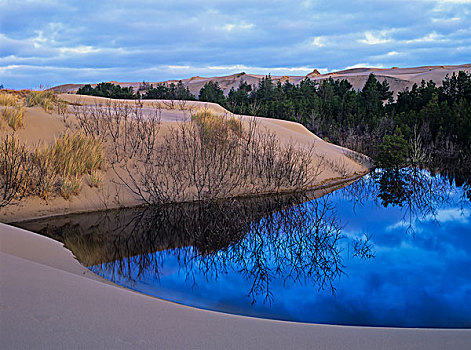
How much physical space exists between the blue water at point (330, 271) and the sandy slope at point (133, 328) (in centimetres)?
116

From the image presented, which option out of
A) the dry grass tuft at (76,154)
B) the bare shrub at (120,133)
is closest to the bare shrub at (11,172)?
the dry grass tuft at (76,154)

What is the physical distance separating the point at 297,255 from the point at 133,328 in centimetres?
369

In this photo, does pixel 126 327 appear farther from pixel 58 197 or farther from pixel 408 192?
pixel 408 192

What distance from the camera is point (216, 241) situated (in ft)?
21.9

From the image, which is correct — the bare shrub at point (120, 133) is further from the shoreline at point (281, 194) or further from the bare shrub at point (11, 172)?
the bare shrub at point (11, 172)

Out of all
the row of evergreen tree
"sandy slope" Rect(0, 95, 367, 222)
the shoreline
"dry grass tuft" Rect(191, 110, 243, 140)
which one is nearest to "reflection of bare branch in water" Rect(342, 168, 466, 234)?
the shoreline

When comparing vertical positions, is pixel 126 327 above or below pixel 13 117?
below

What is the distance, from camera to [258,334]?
287 centimetres

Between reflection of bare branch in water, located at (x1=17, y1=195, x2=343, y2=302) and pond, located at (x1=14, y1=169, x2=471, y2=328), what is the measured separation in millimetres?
18

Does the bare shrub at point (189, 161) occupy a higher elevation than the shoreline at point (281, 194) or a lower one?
higher

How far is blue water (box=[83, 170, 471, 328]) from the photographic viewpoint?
4426mm

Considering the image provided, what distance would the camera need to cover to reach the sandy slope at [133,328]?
2.48m

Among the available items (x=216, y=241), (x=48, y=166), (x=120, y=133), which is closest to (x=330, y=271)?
(x=216, y=241)

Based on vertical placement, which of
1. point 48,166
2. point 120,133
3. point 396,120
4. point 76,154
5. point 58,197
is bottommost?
point 58,197
